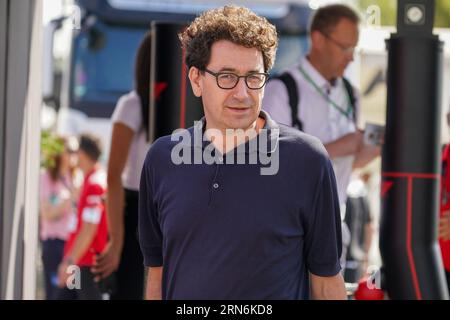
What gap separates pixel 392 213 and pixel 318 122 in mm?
651

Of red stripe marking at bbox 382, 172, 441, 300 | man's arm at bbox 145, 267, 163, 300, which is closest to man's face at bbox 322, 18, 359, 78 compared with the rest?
red stripe marking at bbox 382, 172, 441, 300

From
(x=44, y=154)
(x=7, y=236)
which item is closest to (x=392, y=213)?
(x=7, y=236)

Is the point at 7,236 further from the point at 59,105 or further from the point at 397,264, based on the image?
the point at 59,105

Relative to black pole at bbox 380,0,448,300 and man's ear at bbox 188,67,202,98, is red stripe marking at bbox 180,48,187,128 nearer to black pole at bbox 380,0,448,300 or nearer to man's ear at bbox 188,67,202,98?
black pole at bbox 380,0,448,300

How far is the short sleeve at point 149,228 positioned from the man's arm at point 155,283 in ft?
0.05

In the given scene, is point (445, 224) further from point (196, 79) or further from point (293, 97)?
point (196, 79)

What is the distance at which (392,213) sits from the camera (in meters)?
4.30

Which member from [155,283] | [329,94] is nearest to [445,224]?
[329,94]

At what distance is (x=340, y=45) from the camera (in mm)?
4922

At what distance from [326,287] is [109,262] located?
2683 millimetres

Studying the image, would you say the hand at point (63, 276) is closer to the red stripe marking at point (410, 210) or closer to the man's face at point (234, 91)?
the red stripe marking at point (410, 210)

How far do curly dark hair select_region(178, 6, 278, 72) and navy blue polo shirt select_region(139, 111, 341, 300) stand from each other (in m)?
0.22

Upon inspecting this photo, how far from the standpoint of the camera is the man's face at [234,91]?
266 cm

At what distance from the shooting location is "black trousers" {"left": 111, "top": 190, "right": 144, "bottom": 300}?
204 inches
